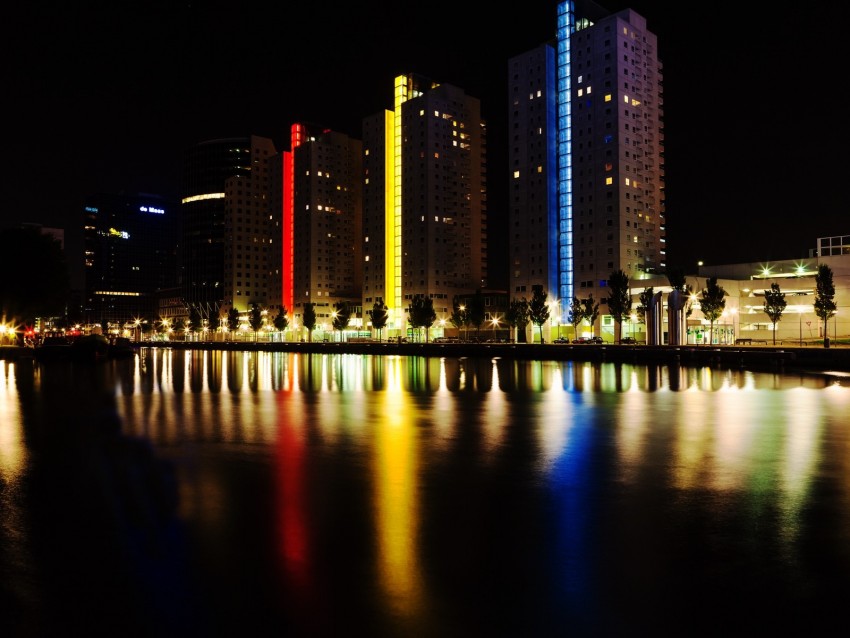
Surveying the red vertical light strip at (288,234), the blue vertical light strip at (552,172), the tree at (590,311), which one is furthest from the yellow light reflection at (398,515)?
the red vertical light strip at (288,234)

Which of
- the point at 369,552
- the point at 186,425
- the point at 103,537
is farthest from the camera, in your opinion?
the point at 186,425

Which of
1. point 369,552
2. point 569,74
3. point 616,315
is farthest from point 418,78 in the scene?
point 369,552

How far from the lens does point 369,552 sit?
7594 mm

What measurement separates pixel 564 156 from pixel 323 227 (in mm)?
72321

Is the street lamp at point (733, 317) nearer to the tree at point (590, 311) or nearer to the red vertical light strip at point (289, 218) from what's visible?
the tree at point (590, 311)

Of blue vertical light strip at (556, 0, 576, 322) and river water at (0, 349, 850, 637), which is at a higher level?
blue vertical light strip at (556, 0, 576, 322)

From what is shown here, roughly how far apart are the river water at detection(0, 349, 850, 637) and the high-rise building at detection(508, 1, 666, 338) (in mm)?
102483

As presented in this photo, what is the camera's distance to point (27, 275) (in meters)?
66.5

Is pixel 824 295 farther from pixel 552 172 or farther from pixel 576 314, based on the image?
pixel 552 172

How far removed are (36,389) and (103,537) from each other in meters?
27.1

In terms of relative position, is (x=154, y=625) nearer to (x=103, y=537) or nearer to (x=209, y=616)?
(x=209, y=616)

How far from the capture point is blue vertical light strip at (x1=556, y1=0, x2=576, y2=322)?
125812 millimetres

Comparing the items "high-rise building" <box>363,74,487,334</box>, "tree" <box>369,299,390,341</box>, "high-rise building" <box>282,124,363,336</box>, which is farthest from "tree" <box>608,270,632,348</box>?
"high-rise building" <box>282,124,363,336</box>

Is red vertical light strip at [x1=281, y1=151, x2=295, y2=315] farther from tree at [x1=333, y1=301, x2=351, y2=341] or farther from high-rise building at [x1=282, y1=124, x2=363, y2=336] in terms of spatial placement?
tree at [x1=333, y1=301, x2=351, y2=341]
